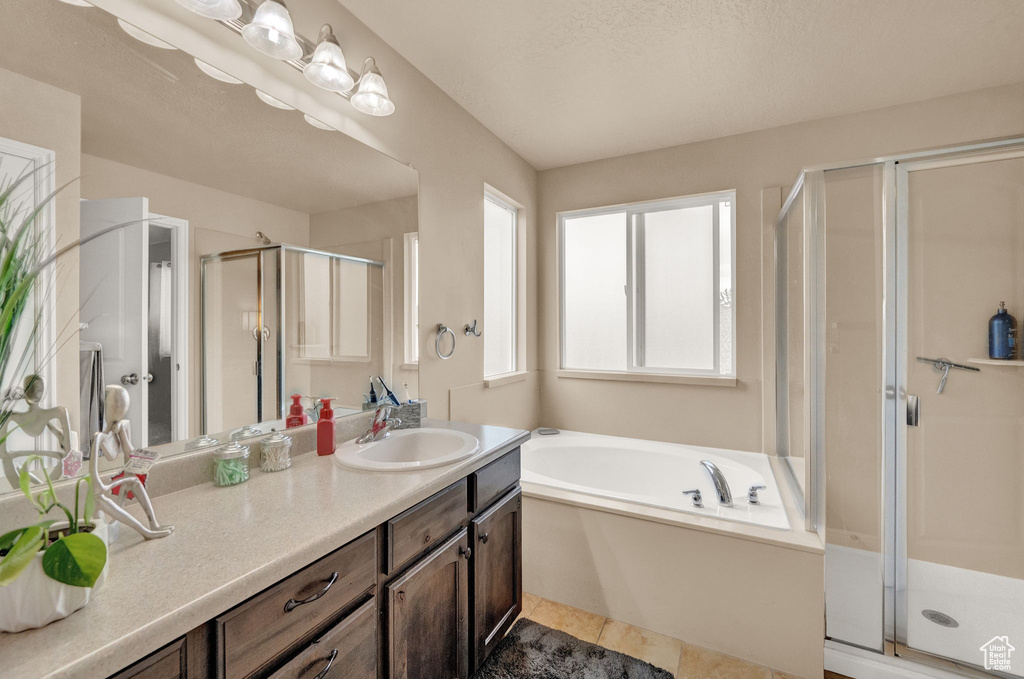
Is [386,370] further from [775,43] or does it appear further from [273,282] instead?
[775,43]

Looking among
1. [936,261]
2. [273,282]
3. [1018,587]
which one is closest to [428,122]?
[273,282]

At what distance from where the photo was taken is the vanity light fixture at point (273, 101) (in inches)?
53.6

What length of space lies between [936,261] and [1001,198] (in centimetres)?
35

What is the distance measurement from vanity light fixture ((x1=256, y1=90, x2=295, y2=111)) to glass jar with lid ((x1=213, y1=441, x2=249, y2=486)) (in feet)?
3.46

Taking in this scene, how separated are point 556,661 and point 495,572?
49 cm

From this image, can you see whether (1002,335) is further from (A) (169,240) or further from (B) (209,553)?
(A) (169,240)

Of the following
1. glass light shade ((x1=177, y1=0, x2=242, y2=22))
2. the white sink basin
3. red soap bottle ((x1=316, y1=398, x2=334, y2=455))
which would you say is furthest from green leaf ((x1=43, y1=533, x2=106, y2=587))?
glass light shade ((x1=177, y1=0, x2=242, y2=22))

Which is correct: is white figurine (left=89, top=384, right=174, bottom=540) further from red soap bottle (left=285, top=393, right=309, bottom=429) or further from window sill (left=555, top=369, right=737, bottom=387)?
window sill (left=555, top=369, right=737, bottom=387)

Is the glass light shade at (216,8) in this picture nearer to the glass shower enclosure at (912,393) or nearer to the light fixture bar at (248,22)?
the light fixture bar at (248,22)

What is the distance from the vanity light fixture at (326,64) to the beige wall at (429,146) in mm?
94

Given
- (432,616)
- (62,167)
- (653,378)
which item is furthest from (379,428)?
(653,378)

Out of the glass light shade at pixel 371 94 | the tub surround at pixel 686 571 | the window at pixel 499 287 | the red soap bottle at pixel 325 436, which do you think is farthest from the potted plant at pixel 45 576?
the window at pixel 499 287

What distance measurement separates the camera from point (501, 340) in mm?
3043

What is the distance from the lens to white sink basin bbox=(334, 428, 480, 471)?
1419 mm
